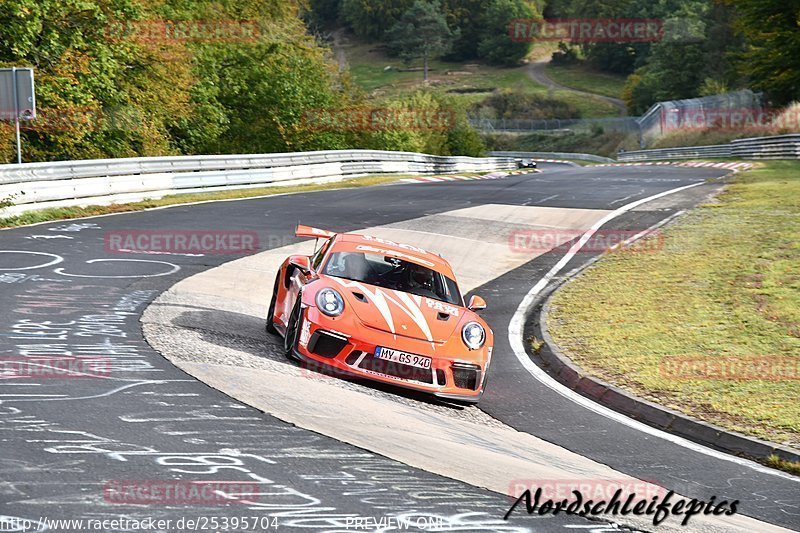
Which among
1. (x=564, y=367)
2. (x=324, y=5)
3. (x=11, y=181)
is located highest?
(x=324, y=5)

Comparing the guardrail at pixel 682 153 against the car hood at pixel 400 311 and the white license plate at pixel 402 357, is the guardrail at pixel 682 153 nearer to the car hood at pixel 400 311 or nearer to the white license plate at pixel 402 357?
the car hood at pixel 400 311

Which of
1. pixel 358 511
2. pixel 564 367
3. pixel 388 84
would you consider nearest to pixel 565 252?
pixel 564 367

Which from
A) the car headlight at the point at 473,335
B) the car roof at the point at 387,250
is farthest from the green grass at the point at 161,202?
the car headlight at the point at 473,335

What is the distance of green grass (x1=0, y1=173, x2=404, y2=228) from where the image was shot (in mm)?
18922

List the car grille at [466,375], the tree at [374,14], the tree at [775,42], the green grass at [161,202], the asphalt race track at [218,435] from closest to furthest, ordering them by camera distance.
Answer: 1. the asphalt race track at [218,435]
2. the car grille at [466,375]
3. the green grass at [161,202]
4. the tree at [775,42]
5. the tree at [374,14]

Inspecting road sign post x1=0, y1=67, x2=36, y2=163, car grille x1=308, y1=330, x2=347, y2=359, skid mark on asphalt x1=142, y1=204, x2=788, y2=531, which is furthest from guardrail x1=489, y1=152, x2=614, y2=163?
car grille x1=308, y1=330, x2=347, y2=359

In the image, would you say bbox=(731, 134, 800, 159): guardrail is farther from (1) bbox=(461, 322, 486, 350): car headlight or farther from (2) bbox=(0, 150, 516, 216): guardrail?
(1) bbox=(461, 322, 486, 350): car headlight

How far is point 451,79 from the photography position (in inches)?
5827

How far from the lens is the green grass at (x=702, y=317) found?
9752 mm

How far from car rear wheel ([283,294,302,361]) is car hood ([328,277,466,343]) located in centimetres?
47

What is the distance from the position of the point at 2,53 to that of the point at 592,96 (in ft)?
372

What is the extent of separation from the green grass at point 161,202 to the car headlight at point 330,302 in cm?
1076

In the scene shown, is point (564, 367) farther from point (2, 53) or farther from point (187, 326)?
point (2, 53)

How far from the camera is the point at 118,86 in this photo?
33281 mm
